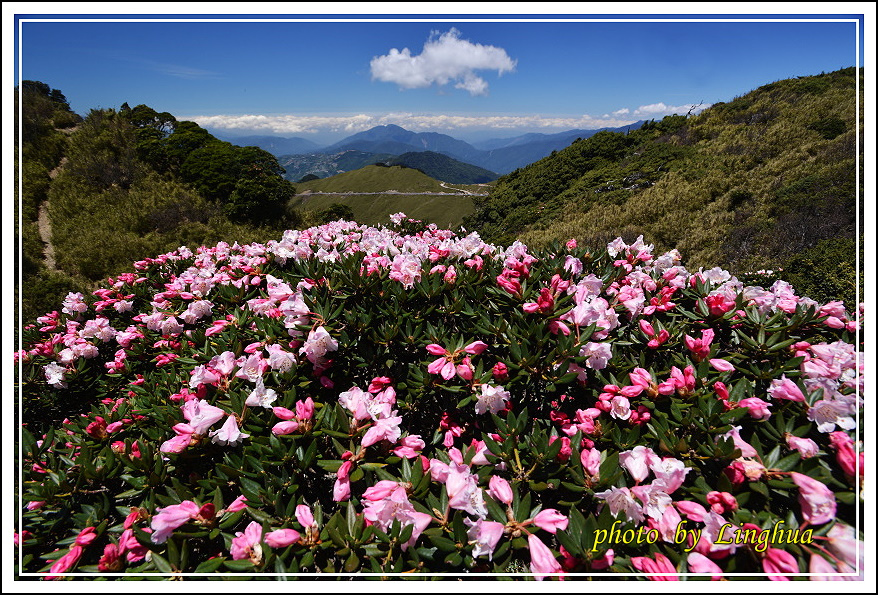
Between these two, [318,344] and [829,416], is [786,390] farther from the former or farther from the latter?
[318,344]

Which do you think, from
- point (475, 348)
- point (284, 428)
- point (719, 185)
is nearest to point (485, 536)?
point (475, 348)

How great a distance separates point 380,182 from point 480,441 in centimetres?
9561

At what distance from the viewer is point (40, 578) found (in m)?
1.42

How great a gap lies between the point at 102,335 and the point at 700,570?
13.4 feet

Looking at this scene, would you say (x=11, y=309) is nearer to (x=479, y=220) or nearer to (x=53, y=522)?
(x=53, y=522)

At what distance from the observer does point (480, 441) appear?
1825 mm

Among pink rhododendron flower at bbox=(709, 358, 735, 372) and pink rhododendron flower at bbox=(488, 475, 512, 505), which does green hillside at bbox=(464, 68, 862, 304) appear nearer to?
pink rhododendron flower at bbox=(709, 358, 735, 372)

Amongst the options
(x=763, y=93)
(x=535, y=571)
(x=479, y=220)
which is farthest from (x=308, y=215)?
(x=763, y=93)

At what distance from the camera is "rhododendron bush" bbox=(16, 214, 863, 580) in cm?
128

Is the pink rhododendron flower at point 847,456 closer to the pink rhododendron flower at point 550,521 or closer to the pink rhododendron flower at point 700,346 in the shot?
the pink rhododendron flower at point 700,346

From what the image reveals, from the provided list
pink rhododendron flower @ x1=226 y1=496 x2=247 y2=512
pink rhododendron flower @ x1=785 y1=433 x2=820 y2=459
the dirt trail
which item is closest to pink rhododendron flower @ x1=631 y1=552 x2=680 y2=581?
pink rhododendron flower @ x1=785 y1=433 x2=820 y2=459

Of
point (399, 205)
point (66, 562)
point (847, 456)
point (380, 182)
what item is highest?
point (380, 182)

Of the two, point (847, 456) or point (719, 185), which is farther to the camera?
point (719, 185)

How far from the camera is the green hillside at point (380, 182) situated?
85938 mm
